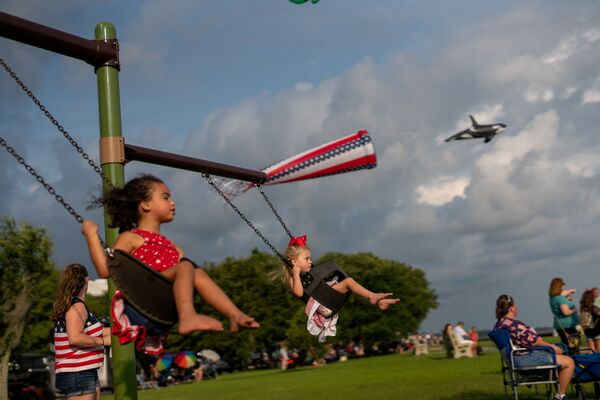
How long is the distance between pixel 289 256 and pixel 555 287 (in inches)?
366

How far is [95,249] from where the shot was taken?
5.32 m

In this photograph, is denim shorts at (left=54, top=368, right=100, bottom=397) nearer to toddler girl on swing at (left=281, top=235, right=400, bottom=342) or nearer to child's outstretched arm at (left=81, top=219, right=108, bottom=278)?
toddler girl on swing at (left=281, top=235, right=400, bottom=342)

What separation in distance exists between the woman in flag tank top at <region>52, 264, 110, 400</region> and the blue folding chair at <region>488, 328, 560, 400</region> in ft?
21.3

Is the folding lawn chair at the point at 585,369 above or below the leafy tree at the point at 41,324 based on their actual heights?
below

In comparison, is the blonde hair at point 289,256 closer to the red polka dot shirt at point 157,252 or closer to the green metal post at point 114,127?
the green metal post at point 114,127

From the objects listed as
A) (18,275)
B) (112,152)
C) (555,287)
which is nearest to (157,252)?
(112,152)

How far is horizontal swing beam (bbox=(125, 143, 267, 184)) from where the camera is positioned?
756 centimetres

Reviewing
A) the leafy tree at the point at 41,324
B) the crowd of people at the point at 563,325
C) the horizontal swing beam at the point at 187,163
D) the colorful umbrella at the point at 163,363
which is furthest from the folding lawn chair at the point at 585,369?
the leafy tree at the point at 41,324

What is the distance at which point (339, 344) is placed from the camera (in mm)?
79562

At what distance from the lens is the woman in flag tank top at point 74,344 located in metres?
8.55

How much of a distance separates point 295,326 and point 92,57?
1898 inches

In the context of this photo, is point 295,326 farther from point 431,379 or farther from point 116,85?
point 116,85

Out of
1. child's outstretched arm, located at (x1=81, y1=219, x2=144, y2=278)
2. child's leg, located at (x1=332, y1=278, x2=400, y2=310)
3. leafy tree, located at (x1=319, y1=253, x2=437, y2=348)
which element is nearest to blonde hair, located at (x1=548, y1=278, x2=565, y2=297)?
child's leg, located at (x1=332, y1=278, x2=400, y2=310)

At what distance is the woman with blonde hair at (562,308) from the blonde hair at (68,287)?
1045cm
